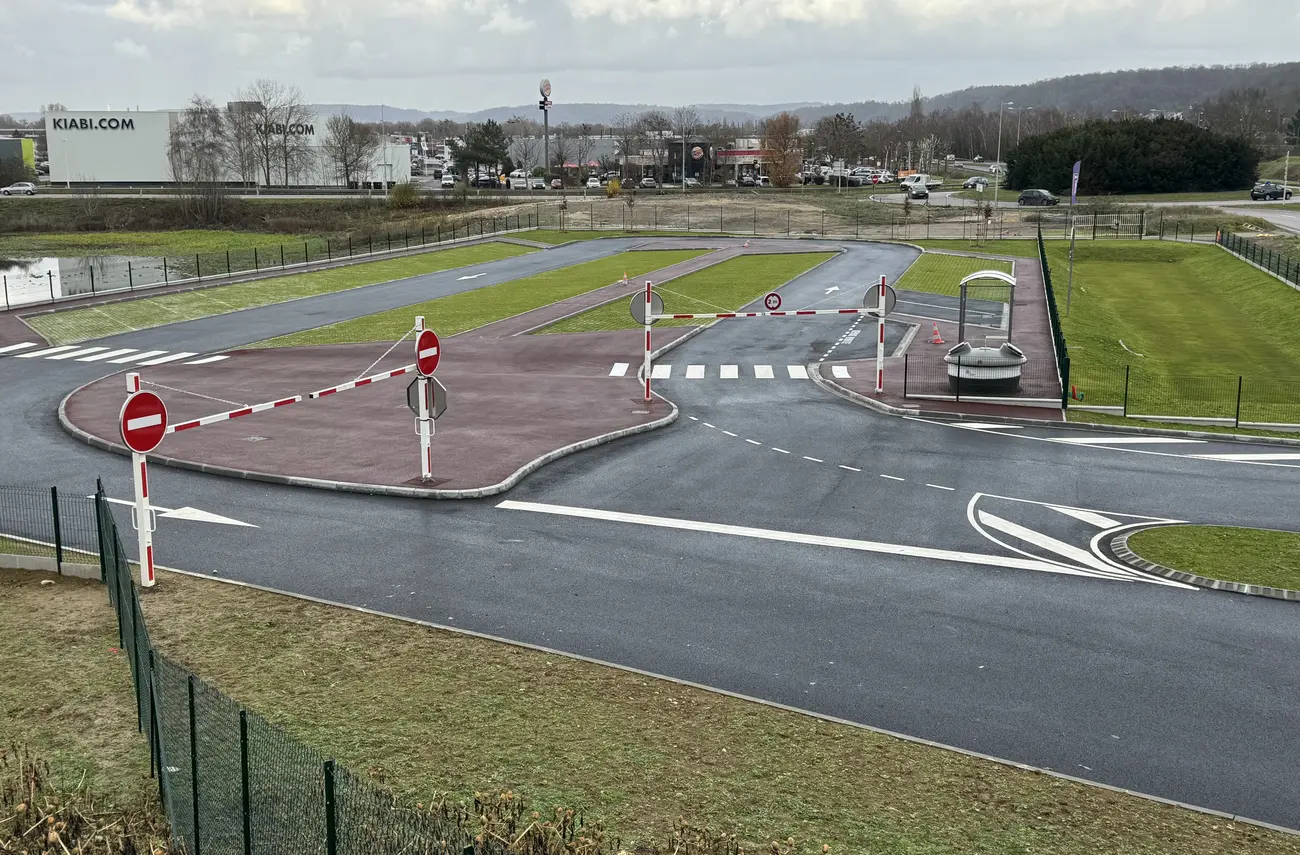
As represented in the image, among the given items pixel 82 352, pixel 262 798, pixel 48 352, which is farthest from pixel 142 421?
pixel 48 352

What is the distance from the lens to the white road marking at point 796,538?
1902cm

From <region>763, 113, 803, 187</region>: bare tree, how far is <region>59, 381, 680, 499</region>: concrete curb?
11472 centimetres

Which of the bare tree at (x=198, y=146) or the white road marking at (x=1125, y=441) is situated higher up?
the bare tree at (x=198, y=146)

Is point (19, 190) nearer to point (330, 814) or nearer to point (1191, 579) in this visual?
point (1191, 579)

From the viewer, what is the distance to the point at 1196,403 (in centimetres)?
3462

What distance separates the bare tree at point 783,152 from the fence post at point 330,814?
134m

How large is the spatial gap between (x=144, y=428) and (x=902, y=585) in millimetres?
11727

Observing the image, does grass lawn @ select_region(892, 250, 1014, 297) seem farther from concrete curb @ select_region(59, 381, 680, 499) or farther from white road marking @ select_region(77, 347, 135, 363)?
white road marking @ select_region(77, 347, 135, 363)

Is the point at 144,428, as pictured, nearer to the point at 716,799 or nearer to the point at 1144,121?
the point at 716,799

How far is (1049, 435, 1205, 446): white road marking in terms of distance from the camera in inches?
1095

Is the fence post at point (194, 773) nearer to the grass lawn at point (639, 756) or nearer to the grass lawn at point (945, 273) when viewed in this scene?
the grass lawn at point (639, 756)

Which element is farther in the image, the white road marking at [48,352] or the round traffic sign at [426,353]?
the white road marking at [48,352]

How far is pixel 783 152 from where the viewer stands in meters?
139

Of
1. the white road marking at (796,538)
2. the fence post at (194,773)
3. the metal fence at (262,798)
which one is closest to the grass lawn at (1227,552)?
the white road marking at (796,538)
